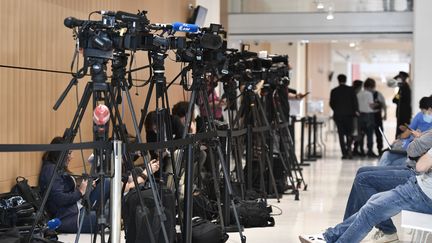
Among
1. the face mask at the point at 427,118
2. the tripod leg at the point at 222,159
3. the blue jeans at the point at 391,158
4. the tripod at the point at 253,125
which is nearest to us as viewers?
the tripod leg at the point at 222,159

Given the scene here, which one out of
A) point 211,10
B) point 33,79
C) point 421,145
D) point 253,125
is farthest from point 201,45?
point 211,10

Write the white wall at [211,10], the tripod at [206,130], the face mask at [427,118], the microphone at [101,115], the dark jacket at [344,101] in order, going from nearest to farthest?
1. the microphone at [101,115]
2. the tripod at [206,130]
3. the face mask at [427,118]
4. the white wall at [211,10]
5. the dark jacket at [344,101]

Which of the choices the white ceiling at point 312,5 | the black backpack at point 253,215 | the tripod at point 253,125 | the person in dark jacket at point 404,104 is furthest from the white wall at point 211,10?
the black backpack at point 253,215

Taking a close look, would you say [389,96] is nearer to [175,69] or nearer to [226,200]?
[175,69]

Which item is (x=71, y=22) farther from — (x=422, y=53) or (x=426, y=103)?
(x=422, y=53)

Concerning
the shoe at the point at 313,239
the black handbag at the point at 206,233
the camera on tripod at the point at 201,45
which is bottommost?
the shoe at the point at 313,239

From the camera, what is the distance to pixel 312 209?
6.92 m

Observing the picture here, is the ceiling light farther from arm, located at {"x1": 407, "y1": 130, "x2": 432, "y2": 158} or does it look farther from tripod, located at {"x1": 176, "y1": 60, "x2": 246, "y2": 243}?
arm, located at {"x1": 407, "y1": 130, "x2": 432, "y2": 158}

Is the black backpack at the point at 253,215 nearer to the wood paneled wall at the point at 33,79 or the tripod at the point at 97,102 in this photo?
the wood paneled wall at the point at 33,79

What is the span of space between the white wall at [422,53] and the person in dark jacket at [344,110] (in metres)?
1.94

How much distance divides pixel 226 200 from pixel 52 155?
1431 mm

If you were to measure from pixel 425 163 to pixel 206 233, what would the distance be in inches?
58.3

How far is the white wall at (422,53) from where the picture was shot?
10.6m

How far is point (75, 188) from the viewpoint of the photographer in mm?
5539
